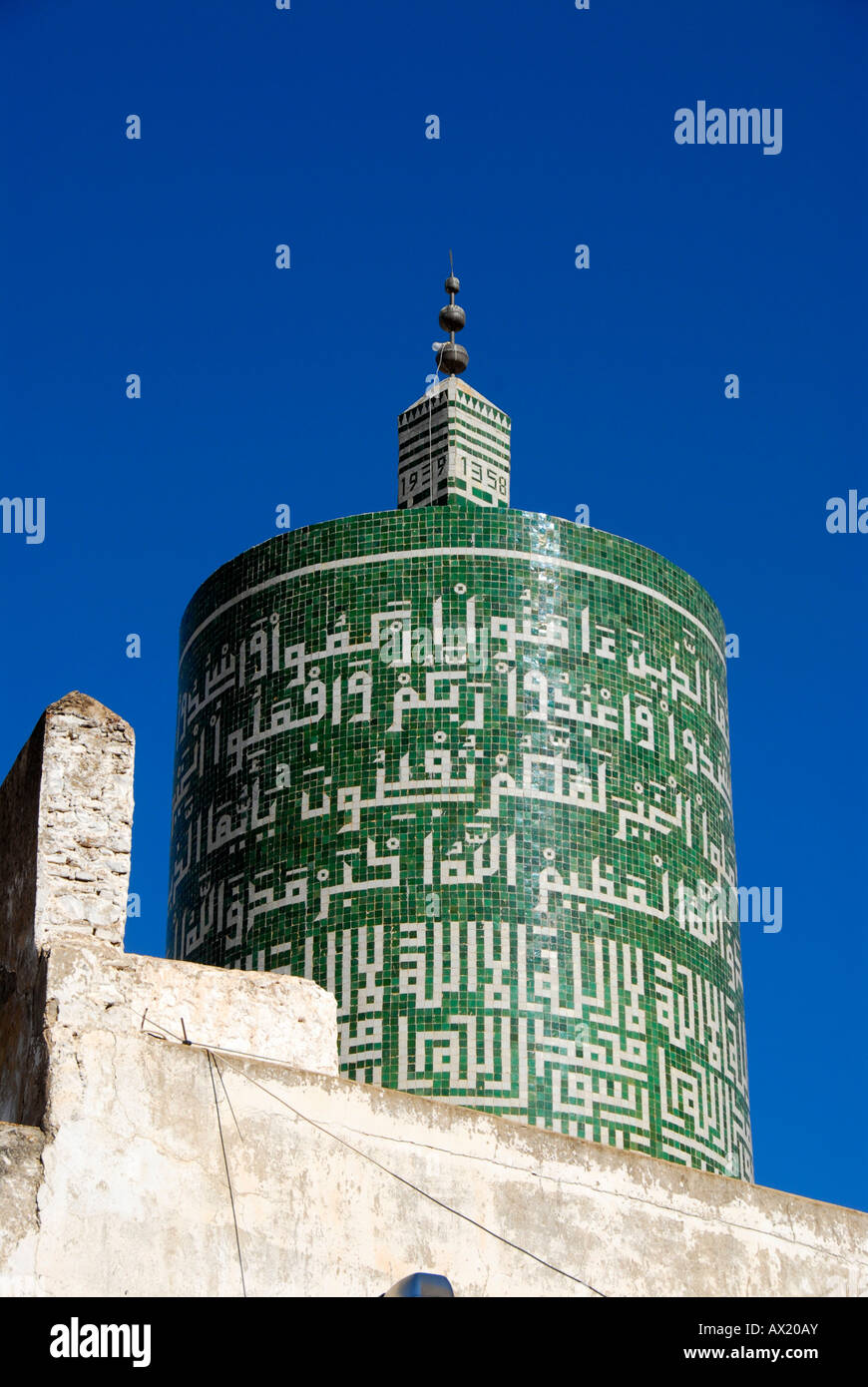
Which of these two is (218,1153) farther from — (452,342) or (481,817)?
(452,342)

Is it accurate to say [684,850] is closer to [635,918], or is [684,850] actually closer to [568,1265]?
[635,918]

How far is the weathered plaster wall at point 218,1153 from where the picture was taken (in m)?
7.52

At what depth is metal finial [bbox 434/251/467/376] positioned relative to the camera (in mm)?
14625

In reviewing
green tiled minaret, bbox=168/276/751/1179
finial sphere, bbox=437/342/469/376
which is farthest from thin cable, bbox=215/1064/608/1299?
finial sphere, bbox=437/342/469/376

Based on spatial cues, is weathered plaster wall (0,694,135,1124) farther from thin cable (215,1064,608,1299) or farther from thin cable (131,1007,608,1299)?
thin cable (215,1064,608,1299)

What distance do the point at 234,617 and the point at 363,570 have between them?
3.21 ft

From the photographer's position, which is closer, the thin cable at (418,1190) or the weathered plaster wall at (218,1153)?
the weathered plaster wall at (218,1153)

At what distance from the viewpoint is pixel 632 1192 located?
9.23m

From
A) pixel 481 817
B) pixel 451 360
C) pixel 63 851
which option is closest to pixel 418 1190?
pixel 63 851

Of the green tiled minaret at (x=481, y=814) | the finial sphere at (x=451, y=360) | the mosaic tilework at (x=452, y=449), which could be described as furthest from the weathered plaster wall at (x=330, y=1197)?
the finial sphere at (x=451, y=360)

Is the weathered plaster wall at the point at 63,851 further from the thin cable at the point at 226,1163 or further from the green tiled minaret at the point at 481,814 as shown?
the green tiled minaret at the point at 481,814

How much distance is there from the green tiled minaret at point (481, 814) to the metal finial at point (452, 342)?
131cm
